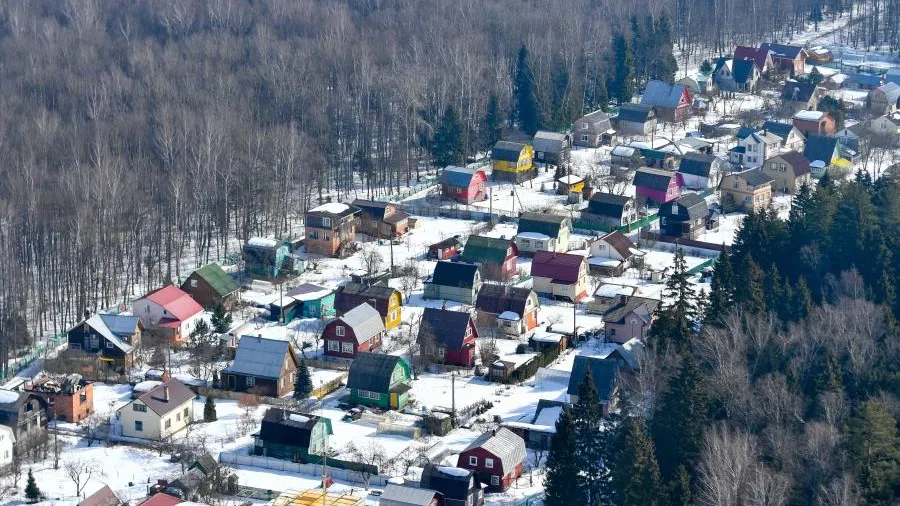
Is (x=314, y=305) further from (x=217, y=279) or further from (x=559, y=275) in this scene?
(x=559, y=275)

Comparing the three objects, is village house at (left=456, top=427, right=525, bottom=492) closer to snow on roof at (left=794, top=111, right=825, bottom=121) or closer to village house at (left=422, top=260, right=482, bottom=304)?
village house at (left=422, top=260, right=482, bottom=304)

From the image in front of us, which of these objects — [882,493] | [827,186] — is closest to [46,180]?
[827,186]

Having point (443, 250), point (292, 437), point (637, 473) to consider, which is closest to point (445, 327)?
point (292, 437)

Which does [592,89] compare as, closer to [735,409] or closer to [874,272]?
[874,272]

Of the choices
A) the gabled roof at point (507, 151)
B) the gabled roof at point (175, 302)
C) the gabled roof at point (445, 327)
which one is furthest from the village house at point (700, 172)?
the gabled roof at point (175, 302)

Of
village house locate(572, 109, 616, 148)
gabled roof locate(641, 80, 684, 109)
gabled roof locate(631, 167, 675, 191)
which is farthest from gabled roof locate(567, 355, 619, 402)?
gabled roof locate(641, 80, 684, 109)

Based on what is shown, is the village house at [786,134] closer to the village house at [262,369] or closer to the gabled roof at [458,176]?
the gabled roof at [458,176]
